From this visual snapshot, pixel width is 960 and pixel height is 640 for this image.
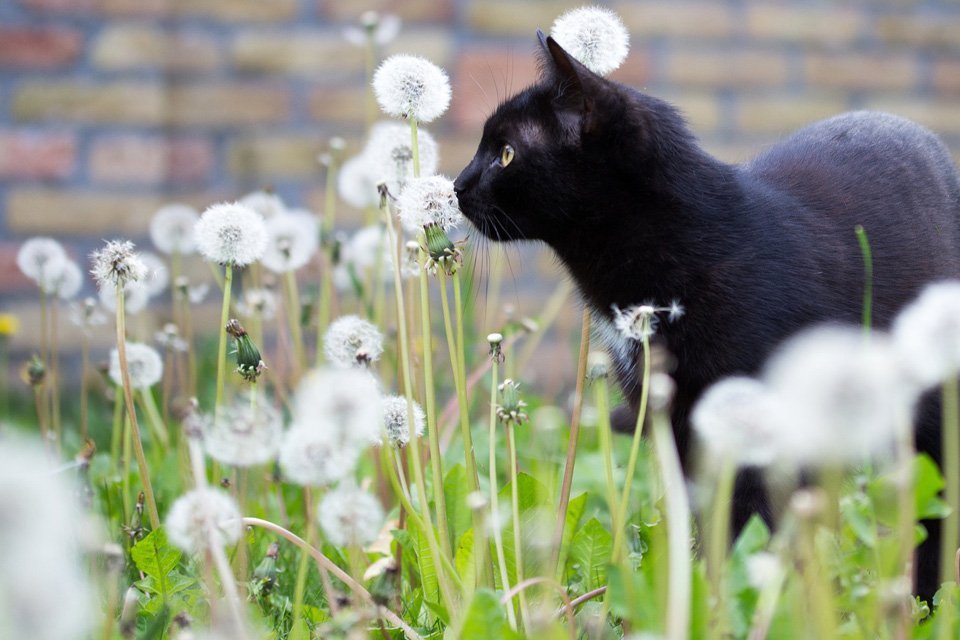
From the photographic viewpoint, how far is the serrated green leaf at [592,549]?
1.11m

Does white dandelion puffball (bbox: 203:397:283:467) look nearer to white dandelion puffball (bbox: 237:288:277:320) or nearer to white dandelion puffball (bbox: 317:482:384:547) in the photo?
white dandelion puffball (bbox: 317:482:384:547)

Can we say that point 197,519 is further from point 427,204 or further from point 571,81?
point 571,81

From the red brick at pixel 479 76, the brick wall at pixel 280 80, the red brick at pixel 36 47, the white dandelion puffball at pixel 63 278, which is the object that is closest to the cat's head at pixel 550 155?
the white dandelion puffball at pixel 63 278

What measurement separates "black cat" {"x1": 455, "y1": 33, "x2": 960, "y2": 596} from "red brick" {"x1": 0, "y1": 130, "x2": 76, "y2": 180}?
1.43m

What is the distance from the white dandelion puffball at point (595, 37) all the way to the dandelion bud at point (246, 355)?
53 cm

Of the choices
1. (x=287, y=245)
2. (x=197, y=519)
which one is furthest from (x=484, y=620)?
(x=287, y=245)

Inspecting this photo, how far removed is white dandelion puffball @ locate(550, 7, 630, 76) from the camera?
1230 millimetres

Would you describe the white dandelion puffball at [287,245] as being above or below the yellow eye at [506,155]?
below

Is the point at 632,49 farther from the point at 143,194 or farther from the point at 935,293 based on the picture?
the point at 935,293

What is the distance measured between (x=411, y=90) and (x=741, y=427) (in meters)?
0.52

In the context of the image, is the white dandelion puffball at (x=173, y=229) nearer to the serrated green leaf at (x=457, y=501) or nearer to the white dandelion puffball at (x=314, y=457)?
the serrated green leaf at (x=457, y=501)

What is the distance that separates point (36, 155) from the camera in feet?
7.98

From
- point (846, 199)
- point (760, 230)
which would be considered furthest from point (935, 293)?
point (846, 199)

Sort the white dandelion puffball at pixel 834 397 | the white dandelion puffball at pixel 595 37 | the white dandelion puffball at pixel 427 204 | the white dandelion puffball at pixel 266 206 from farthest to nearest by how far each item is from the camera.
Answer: the white dandelion puffball at pixel 266 206, the white dandelion puffball at pixel 595 37, the white dandelion puffball at pixel 427 204, the white dandelion puffball at pixel 834 397
